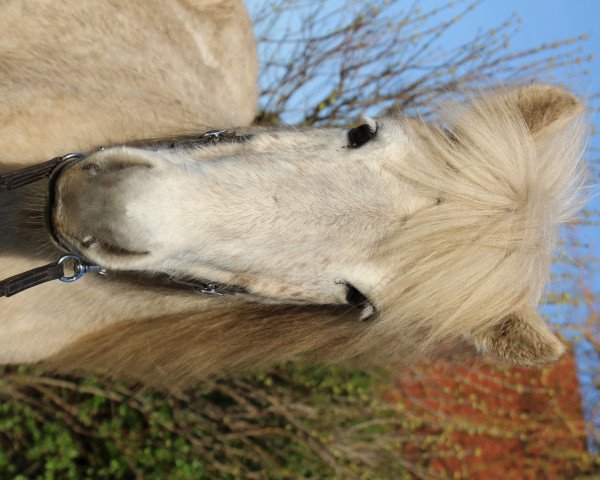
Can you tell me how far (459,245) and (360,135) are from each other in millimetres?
442

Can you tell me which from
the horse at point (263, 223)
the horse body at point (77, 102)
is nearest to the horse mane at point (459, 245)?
the horse at point (263, 223)

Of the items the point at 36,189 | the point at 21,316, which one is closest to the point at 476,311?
the point at 36,189

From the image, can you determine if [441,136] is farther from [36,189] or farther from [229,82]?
[229,82]

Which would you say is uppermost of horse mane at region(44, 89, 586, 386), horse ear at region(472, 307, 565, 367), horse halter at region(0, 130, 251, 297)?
horse halter at region(0, 130, 251, 297)

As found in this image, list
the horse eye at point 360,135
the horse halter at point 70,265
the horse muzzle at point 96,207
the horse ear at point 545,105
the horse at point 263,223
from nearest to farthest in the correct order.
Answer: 1. the horse muzzle at point 96,207
2. the horse at point 263,223
3. the horse halter at point 70,265
4. the horse eye at point 360,135
5. the horse ear at point 545,105

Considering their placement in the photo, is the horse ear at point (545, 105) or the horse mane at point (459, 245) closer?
the horse mane at point (459, 245)

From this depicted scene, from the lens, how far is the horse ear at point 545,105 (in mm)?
1849

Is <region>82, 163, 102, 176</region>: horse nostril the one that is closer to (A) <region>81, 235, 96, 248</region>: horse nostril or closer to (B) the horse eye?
(A) <region>81, 235, 96, 248</region>: horse nostril

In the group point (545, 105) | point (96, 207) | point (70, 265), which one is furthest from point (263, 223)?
point (545, 105)

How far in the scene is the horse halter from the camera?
153 centimetres

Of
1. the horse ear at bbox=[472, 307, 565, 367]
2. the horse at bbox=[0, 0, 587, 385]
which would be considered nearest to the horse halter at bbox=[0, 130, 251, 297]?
the horse at bbox=[0, 0, 587, 385]

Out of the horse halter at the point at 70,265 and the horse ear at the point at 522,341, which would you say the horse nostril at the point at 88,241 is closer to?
the horse halter at the point at 70,265

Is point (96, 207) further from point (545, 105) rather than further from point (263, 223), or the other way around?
point (545, 105)

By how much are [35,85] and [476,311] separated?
5.34 ft
